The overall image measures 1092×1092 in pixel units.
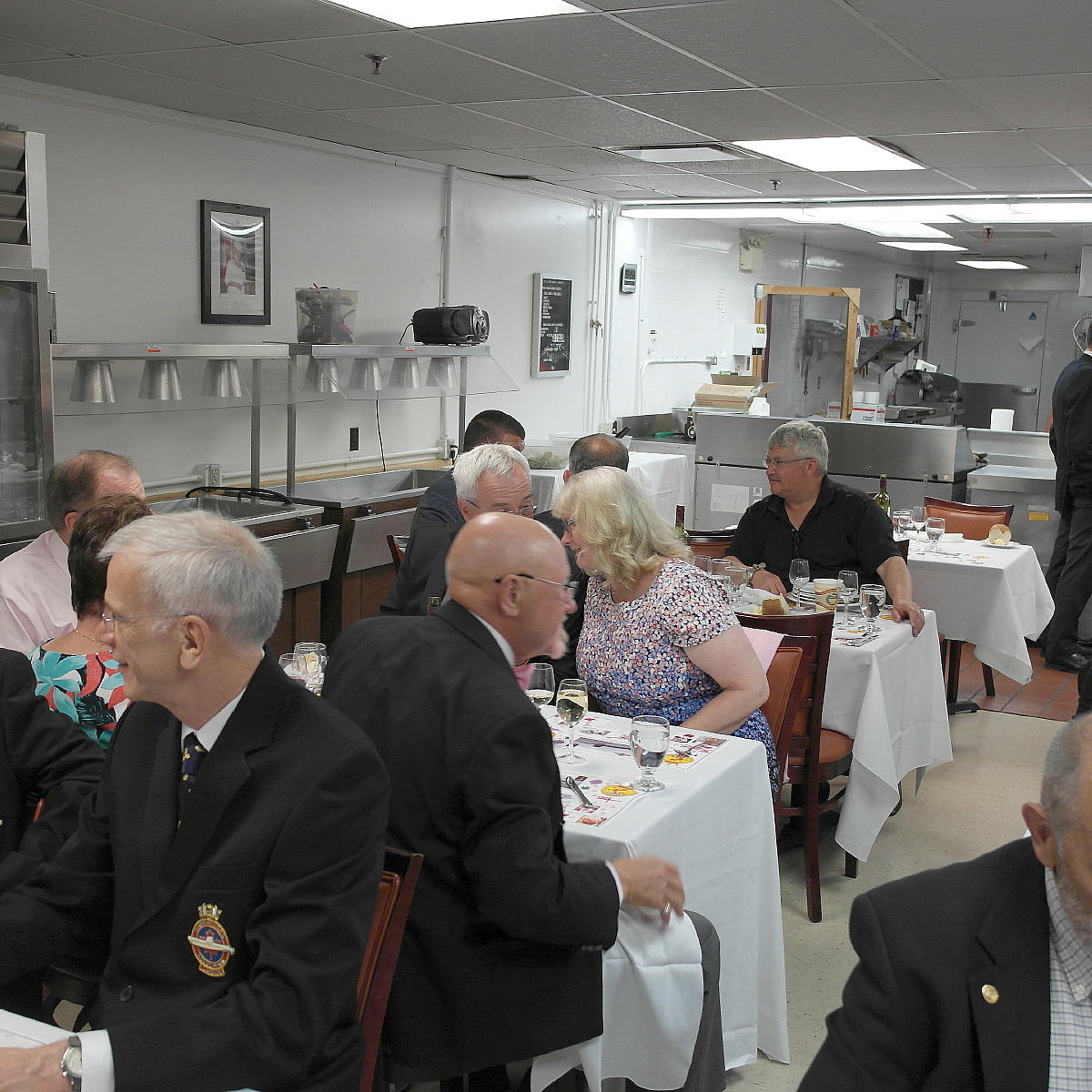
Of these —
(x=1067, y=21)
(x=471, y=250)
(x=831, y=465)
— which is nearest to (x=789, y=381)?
(x=831, y=465)

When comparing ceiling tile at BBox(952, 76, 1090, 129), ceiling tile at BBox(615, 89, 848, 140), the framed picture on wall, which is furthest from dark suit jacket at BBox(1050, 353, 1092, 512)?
the framed picture on wall

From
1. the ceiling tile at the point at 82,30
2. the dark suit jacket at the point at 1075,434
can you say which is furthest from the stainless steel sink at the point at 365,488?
the dark suit jacket at the point at 1075,434

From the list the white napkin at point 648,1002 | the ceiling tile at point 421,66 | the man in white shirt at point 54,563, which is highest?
the ceiling tile at point 421,66

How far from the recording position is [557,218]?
28.2 ft

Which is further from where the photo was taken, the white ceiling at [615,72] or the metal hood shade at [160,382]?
the metal hood shade at [160,382]

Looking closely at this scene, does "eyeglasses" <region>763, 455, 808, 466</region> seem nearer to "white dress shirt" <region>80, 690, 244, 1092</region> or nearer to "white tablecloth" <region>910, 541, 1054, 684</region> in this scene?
"white tablecloth" <region>910, 541, 1054, 684</region>

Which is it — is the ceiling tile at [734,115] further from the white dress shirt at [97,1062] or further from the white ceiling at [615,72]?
the white dress shirt at [97,1062]

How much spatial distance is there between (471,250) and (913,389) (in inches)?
240

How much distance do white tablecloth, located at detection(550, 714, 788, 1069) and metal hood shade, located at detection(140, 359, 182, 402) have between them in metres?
3.08

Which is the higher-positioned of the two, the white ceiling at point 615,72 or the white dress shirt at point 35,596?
the white ceiling at point 615,72

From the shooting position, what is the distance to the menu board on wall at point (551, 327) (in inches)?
331

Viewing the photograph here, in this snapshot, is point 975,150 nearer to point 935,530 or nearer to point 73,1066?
point 935,530

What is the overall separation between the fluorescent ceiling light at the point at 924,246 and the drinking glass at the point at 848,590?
8.09m

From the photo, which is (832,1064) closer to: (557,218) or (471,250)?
(471,250)
